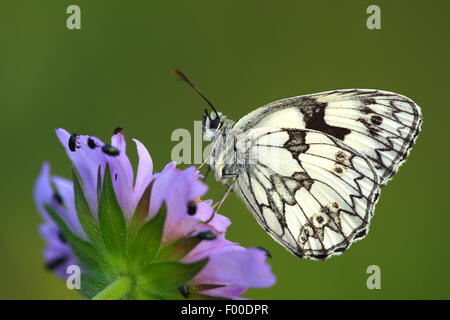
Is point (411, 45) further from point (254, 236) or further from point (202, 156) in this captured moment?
point (202, 156)

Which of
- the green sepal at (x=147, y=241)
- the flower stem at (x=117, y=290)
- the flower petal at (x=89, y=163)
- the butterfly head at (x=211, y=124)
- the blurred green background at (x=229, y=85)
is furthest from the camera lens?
the blurred green background at (x=229, y=85)

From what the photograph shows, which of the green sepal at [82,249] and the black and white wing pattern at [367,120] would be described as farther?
the black and white wing pattern at [367,120]

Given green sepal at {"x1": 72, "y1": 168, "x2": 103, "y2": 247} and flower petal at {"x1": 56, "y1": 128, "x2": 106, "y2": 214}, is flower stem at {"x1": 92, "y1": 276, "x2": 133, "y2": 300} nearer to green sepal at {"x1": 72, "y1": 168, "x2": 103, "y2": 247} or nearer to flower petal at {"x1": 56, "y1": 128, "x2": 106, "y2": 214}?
green sepal at {"x1": 72, "y1": 168, "x2": 103, "y2": 247}

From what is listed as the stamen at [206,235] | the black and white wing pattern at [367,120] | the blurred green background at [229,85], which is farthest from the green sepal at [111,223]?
the blurred green background at [229,85]

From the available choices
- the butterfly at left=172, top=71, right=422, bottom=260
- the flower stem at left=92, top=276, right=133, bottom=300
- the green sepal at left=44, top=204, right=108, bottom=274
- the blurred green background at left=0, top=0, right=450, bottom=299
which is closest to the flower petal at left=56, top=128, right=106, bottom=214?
the green sepal at left=44, top=204, right=108, bottom=274

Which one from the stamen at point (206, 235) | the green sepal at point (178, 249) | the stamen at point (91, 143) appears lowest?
the green sepal at point (178, 249)

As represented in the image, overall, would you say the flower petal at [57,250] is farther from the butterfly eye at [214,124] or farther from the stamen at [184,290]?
the butterfly eye at [214,124]

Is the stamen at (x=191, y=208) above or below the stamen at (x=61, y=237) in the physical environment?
above
